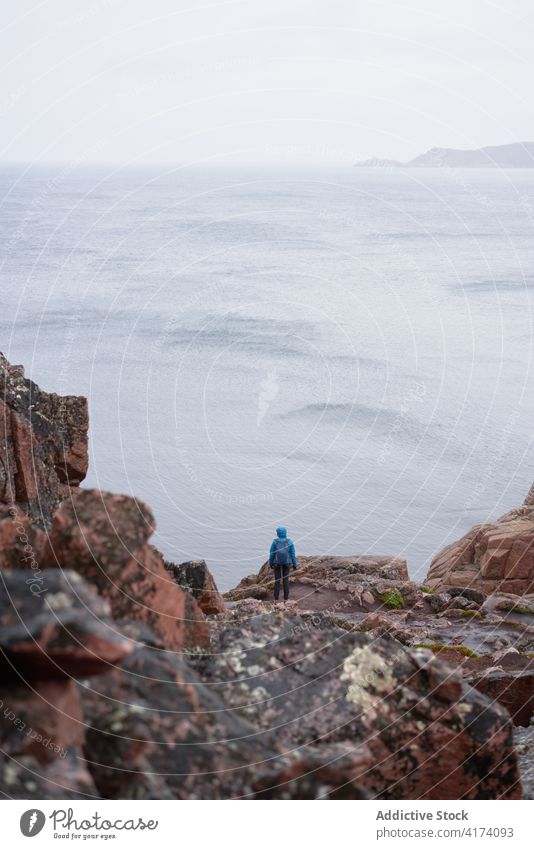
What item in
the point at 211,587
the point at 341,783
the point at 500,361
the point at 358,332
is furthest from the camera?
the point at 358,332

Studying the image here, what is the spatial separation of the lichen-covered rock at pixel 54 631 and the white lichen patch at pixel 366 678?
2.84m

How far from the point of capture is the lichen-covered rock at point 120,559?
9.59 m

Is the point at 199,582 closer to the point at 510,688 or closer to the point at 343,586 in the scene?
the point at 510,688

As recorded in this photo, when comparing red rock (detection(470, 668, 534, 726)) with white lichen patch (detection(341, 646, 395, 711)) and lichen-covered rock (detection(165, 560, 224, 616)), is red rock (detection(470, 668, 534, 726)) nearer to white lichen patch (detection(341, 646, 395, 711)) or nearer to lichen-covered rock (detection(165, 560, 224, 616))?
lichen-covered rock (detection(165, 560, 224, 616))

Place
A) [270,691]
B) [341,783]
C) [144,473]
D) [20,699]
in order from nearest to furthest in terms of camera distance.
A: 1. [20,699]
2. [341,783]
3. [270,691]
4. [144,473]

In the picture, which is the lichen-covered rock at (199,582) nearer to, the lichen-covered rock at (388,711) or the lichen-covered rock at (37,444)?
the lichen-covered rock at (37,444)

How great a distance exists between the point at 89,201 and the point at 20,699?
171 metres

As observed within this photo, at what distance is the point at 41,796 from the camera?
754 cm

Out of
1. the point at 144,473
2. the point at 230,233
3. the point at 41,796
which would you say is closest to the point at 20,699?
the point at 41,796

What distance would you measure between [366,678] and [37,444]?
11.6 meters

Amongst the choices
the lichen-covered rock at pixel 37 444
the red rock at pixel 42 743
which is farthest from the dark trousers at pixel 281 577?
the red rock at pixel 42 743

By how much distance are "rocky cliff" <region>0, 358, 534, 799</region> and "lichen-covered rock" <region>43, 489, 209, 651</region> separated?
2 centimetres
